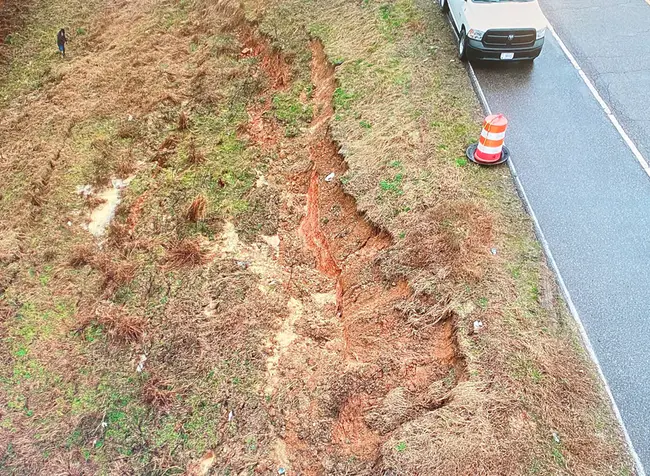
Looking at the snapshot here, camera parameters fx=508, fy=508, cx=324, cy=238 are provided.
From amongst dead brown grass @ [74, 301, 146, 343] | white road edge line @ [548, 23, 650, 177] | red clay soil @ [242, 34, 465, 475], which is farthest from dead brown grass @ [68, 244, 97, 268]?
white road edge line @ [548, 23, 650, 177]

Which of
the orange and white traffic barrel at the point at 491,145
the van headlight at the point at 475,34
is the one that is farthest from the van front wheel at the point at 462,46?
the orange and white traffic barrel at the point at 491,145

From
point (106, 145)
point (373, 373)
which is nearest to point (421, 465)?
point (373, 373)

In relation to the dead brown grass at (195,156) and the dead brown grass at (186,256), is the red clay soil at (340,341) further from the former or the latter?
the dead brown grass at (195,156)

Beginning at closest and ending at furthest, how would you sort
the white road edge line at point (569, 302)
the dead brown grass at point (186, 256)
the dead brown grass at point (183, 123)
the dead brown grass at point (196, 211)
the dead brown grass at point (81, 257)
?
the white road edge line at point (569, 302)
the dead brown grass at point (186, 256)
the dead brown grass at point (81, 257)
the dead brown grass at point (196, 211)
the dead brown grass at point (183, 123)

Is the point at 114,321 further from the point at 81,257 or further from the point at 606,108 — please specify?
the point at 606,108

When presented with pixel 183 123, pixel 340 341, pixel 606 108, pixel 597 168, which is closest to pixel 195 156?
pixel 183 123
